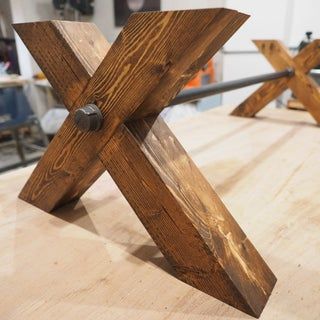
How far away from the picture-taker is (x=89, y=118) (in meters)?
0.48

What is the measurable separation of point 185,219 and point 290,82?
1218 millimetres

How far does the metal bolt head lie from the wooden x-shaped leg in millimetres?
1160

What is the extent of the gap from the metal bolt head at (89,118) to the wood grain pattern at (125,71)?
1 cm

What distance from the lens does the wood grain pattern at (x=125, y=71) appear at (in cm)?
39

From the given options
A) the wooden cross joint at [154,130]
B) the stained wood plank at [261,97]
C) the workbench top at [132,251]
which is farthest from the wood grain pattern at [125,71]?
the stained wood plank at [261,97]

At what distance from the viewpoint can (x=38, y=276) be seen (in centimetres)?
49

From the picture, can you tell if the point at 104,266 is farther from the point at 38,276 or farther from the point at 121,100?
the point at 121,100

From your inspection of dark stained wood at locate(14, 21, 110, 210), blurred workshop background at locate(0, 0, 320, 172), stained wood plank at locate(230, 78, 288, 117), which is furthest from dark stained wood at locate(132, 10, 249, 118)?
blurred workshop background at locate(0, 0, 320, 172)

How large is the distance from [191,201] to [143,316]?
17cm

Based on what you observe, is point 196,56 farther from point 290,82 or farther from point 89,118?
point 290,82

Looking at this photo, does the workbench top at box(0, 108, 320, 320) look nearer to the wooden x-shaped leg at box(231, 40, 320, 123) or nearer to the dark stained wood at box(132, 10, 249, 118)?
the dark stained wood at box(132, 10, 249, 118)

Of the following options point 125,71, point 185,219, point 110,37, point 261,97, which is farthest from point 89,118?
point 110,37

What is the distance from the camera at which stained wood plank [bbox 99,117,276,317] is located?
0.45 meters

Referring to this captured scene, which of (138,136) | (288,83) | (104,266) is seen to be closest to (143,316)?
(104,266)
